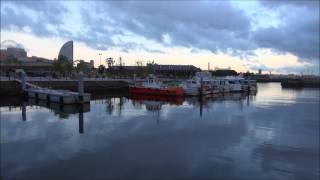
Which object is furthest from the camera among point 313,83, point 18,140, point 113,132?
point 313,83

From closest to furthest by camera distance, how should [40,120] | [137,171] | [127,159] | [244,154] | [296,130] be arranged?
[137,171]
[127,159]
[244,154]
[296,130]
[40,120]

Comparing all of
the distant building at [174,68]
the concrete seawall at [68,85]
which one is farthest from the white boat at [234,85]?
the distant building at [174,68]

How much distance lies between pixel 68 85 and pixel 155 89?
536 inches

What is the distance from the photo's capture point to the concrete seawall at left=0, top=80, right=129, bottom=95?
160 feet

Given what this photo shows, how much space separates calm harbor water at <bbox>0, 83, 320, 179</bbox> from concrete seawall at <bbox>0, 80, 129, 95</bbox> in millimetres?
17153

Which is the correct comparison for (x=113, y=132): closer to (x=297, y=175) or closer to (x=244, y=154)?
(x=244, y=154)

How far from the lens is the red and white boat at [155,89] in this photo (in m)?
54.0

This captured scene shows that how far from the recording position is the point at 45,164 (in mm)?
15789

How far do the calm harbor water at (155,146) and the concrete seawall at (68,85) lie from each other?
17.2 meters

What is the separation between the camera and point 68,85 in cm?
5941

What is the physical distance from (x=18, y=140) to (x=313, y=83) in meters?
123

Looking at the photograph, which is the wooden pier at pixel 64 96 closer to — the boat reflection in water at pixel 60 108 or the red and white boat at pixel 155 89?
the boat reflection in water at pixel 60 108

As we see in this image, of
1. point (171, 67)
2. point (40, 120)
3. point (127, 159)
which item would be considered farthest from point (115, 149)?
point (171, 67)

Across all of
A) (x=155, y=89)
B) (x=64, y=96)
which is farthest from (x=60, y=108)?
(x=155, y=89)
